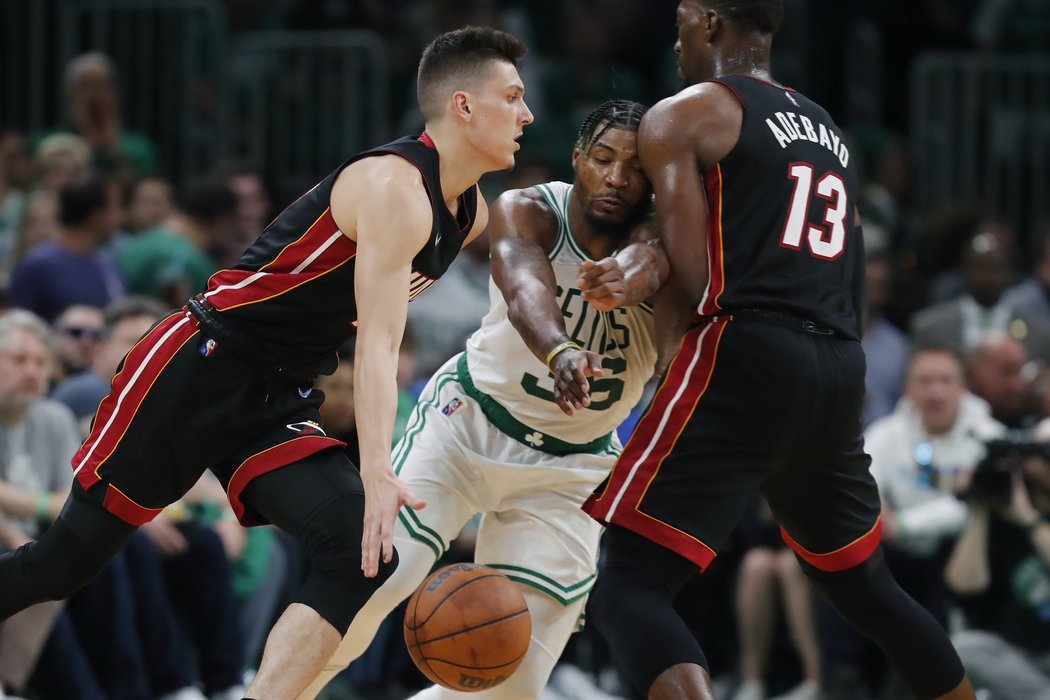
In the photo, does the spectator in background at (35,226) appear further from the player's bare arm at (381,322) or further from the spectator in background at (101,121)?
the player's bare arm at (381,322)

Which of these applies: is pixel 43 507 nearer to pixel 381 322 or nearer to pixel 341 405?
pixel 341 405

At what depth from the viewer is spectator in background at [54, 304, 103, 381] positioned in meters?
8.92

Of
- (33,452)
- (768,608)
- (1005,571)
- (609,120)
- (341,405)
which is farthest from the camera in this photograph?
(768,608)

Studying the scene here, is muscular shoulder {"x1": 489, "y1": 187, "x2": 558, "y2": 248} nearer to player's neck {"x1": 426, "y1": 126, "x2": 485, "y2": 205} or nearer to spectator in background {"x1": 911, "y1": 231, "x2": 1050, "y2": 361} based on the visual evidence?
player's neck {"x1": 426, "y1": 126, "x2": 485, "y2": 205}

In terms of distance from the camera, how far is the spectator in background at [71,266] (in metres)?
9.71

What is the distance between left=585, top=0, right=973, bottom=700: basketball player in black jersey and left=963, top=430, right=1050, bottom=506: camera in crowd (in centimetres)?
322

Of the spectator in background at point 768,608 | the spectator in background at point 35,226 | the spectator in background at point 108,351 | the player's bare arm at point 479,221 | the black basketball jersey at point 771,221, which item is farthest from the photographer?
the spectator in background at point 35,226

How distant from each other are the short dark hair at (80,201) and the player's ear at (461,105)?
16.9 feet

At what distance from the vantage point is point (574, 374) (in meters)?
4.75

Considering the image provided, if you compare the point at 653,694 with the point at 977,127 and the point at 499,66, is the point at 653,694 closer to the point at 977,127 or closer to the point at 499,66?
the point at 499,66

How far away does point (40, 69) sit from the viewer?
12789mm

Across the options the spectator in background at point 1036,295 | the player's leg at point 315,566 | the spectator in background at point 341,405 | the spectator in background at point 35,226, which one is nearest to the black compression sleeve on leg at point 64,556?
the player's leg at point 315,566

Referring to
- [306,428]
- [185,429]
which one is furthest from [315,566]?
[185,429]

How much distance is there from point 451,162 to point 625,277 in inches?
29.0
